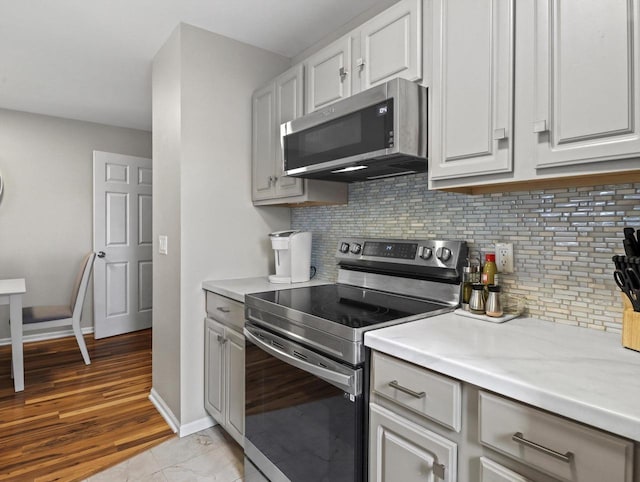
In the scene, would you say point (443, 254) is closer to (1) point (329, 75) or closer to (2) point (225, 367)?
(1) point (329, 75)

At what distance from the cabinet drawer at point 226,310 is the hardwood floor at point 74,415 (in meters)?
0.77

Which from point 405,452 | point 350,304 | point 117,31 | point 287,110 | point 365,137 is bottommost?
point 405,452

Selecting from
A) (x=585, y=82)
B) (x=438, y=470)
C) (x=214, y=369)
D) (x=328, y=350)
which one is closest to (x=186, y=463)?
(x=214, y=369)

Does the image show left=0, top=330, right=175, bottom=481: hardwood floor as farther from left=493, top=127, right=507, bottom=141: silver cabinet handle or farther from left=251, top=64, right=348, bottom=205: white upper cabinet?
left=493, top=127, right=507, bottom=141: silver cabinet handle

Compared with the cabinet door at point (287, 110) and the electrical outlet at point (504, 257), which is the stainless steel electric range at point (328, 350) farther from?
the cabinet door at point (287, 110)

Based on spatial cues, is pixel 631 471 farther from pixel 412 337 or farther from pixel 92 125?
pixel 92 125

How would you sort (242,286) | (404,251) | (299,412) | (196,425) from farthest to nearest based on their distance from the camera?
(196,425) → (242,286) → (404,251) → (299,412)

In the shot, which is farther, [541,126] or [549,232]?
[549,232]

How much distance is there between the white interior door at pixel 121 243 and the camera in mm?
4070

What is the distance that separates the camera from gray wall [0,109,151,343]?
3750 millimetres

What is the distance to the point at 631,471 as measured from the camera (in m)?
0.69

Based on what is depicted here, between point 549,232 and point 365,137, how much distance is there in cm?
75

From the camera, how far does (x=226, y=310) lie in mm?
1997

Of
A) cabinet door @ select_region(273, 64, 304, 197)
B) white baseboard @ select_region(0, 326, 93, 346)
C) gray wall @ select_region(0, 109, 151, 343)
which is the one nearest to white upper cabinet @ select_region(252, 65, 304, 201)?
cabinet door @ select_region(273, 64, 304, 197)
